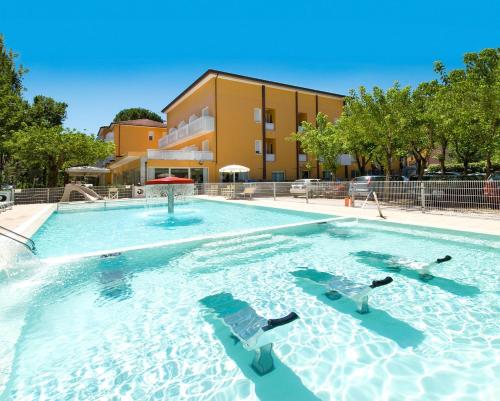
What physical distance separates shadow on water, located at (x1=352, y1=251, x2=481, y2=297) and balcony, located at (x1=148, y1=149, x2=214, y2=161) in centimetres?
2205

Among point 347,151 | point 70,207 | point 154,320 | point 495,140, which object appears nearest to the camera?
point 154,320

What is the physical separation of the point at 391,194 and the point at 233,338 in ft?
38.9

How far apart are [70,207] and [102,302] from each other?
616 inches

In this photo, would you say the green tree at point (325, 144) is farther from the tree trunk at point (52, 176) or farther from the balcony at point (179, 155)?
the tree trunk at point (52, 176)

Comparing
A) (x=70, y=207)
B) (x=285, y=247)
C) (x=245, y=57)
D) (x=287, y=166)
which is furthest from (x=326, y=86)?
(x=285, y=247)

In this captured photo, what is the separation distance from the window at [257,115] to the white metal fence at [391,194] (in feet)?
36.5

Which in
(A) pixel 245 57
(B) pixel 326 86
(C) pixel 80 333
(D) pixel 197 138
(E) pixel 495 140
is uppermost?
(B) pixel 326 86

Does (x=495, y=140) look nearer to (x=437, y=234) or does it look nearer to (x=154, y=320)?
(x=437, y=234)

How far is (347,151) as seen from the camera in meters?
24.1

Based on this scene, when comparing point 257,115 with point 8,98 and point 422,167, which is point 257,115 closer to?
point 422,167

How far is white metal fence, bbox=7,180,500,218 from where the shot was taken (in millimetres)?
10211

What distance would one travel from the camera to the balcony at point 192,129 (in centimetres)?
2891

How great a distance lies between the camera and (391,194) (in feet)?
43.4

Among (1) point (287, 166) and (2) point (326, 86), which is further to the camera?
(2) point (326, 86)
